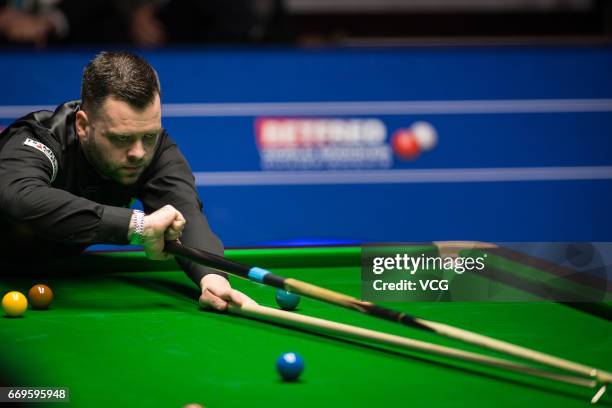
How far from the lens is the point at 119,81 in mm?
3162

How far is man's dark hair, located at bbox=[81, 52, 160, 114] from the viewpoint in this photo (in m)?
3.15

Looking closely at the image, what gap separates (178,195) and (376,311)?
3.81ft

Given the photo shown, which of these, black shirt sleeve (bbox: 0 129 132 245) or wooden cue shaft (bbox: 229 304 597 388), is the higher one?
black shirt sleeve (bbox: 0 129 132 245)

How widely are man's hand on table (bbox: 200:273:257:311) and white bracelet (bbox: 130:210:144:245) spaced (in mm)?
246

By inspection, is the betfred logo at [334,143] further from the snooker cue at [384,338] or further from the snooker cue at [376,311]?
the snooker cue at [384,338]

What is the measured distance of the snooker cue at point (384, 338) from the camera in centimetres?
229

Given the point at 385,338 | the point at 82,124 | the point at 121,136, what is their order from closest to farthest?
1. the point at 385,338
2. the point at 121,136
3. the point at 82,124

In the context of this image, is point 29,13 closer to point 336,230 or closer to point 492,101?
point 336,230

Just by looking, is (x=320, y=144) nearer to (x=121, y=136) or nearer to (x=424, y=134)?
(x=424, y=134)

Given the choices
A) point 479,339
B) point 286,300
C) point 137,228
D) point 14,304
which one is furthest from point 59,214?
point 479,339

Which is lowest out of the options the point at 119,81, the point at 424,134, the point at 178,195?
the point at 178,195

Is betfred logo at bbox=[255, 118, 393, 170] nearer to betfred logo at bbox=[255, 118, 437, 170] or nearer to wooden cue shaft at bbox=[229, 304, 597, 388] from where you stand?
betfred logo at bbox=[255, 118, 437, 170]

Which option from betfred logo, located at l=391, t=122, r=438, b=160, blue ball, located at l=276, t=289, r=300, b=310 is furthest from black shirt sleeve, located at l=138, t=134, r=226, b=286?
betfred logo, located at l=391, t=122, r=438, b=160

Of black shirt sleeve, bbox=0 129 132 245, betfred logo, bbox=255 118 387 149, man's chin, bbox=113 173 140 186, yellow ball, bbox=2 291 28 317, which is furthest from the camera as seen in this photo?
betfred logo, bbox=255 118 387 149
